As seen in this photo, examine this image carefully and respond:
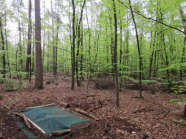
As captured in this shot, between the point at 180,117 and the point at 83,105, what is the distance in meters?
4.71

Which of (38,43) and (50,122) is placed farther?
(38,43)

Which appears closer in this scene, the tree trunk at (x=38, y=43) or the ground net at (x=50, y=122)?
the ground net at (x=50, y=122)

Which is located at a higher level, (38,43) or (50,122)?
(38,43)

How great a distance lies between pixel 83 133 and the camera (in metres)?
3.58

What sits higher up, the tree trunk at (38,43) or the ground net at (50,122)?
the tree trunk at (38,43)

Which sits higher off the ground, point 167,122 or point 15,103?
point 15,103

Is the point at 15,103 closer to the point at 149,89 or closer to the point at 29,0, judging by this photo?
the point at 149,89

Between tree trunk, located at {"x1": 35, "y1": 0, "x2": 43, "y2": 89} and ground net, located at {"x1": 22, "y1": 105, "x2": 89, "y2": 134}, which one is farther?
tree trunk, located at {"x1": 35, "y1": 0, "x2": 43, "y2": 89}

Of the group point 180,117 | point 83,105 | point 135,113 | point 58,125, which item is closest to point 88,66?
point 83,105

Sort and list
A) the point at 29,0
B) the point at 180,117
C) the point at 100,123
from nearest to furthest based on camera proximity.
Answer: the point at 100,123, the point at 180,117, the point at 29,0

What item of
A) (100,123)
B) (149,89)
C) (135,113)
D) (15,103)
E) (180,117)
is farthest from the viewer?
(149,89)

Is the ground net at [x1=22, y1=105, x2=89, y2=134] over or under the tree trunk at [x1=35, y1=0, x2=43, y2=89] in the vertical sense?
under

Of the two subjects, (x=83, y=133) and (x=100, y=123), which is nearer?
(x=83, y=133)

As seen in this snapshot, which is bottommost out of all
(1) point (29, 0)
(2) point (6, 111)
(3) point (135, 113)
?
(3) point (135, 113)
